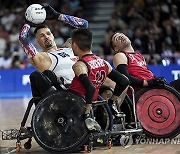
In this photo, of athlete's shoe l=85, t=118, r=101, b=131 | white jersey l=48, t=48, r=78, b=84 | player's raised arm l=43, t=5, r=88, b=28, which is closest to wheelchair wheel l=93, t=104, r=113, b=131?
athlete's shoe l=85, t=118, r=101, b=131

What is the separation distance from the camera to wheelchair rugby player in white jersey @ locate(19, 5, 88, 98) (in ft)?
27.1

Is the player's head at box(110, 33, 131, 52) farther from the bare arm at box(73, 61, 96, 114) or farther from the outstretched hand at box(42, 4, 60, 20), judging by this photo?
the bare arm at box(73, 61, 96, 114)

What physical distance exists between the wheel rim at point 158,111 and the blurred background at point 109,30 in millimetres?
8706

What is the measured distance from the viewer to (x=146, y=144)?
28.6ft

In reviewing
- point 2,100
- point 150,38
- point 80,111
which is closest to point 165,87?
point 80,111

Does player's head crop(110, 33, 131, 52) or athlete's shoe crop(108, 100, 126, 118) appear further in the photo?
player's head crop(110, 33, 131, 52)

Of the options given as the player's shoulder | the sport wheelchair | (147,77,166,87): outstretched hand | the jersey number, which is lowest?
the sport wheelchair

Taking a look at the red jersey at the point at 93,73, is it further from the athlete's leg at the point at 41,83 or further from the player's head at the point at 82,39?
the athlete's leg at the point at 41,83

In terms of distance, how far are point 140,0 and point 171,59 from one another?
10.3 ft

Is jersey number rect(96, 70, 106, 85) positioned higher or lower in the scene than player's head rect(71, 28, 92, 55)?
lower

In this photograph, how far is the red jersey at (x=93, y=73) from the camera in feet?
26.1

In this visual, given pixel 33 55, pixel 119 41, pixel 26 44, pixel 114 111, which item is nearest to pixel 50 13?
pixel 26 44

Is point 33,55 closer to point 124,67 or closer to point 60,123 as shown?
point 60,123

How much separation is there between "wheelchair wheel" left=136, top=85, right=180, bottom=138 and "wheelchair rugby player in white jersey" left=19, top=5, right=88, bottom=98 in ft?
3.66
